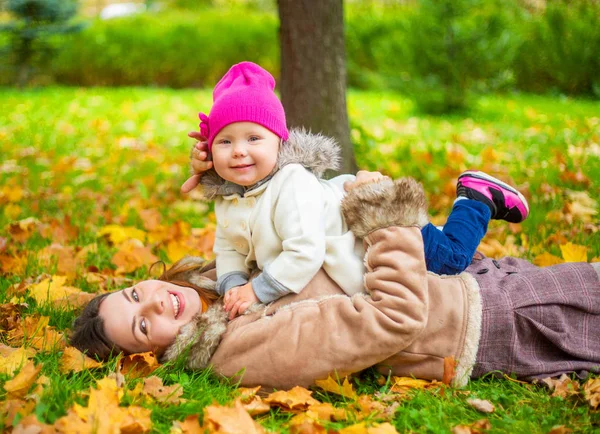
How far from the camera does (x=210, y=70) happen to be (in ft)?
44.3

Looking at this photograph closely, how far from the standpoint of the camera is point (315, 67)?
4.12 metres

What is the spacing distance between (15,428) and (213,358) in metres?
0.74

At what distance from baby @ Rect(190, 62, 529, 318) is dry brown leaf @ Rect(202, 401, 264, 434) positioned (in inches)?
20.5

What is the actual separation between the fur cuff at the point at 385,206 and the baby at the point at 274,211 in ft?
0.31

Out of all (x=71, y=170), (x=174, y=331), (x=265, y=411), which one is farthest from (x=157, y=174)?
(x=265, y=411)

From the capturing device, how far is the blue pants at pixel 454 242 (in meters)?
2.44

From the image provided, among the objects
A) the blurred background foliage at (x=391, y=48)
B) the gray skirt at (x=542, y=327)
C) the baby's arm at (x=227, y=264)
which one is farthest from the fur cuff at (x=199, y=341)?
the blurred background foliage at (x=391, y=48)

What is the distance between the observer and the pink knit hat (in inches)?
90.4

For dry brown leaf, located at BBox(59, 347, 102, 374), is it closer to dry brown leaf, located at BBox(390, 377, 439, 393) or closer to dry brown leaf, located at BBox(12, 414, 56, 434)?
dry brown leaf, located at BBox(12, 414, 56, 434)

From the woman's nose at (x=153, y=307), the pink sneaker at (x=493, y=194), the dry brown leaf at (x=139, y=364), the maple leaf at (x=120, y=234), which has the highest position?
the pink sneaker at (x=493, y=194)

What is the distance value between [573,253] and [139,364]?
6.87 feet

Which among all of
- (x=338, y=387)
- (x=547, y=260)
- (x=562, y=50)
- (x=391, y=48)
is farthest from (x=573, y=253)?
(x=562, y=50)

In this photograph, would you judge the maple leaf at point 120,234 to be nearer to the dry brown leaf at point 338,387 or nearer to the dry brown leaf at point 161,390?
the dry brown leaf at point 161,390

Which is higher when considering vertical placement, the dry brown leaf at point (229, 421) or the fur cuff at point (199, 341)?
the fur cuff at point (199, 341)
